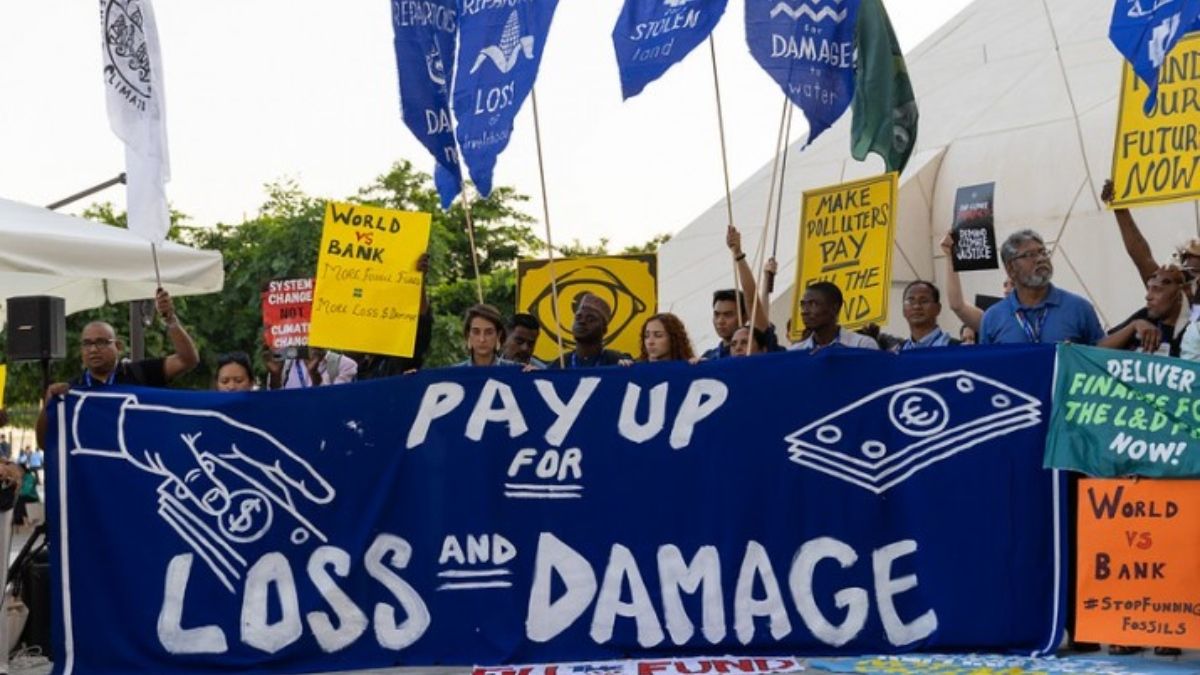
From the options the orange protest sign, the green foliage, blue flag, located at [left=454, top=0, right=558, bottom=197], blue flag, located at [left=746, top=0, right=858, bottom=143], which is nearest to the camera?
the orange protest sign

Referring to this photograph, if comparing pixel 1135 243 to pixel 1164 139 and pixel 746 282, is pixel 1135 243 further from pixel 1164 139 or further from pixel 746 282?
pixel 746 282

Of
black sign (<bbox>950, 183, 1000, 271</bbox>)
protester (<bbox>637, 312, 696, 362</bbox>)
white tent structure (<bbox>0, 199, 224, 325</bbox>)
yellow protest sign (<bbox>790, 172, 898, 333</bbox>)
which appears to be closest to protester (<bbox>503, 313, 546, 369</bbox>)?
protester (<bbox>637, 312, 696, 362</bbox>)

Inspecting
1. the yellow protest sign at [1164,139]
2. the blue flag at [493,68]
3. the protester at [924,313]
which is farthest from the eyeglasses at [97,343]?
the yellow protest sign at [1164,139]

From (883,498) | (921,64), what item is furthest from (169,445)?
(921,64)

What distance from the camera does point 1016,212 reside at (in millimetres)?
23859

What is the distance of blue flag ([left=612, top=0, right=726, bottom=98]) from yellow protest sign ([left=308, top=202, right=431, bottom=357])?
6.30 ft

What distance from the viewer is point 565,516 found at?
922 cm

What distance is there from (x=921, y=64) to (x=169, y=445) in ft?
73.2

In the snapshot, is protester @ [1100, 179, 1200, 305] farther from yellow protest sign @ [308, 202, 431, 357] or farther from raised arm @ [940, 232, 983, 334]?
yellow protest sign @ [308, 202, 431, 357]

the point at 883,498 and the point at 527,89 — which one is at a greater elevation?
the point at 527,89

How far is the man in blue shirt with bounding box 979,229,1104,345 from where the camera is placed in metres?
9.56

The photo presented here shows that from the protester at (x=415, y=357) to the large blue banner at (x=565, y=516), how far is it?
240cm

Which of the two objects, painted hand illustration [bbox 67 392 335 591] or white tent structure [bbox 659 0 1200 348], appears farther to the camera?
white tent structure [bbox 659 0 1200 348]

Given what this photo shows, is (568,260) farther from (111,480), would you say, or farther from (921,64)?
(921,64)
